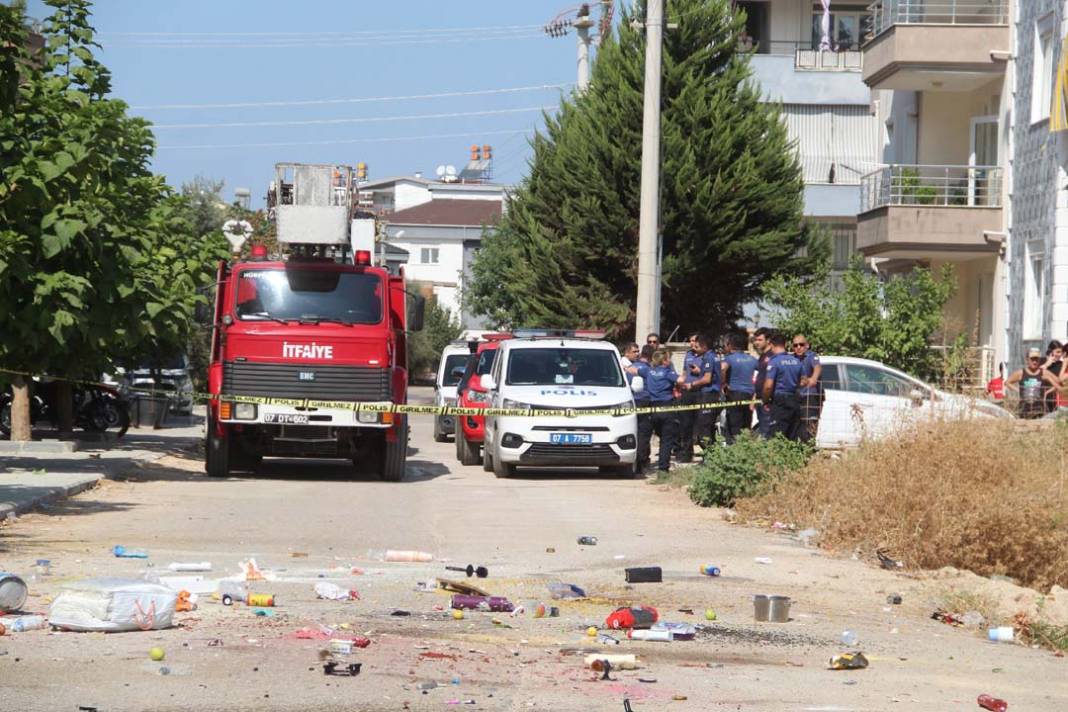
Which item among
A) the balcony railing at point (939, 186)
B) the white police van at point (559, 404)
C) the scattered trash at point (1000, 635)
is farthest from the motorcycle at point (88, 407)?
the scattered trash at point (1000, 635)

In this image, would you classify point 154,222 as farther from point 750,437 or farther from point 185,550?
point 185,550

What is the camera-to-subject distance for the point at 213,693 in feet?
23.7

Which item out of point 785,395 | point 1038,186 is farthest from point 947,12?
point 785,395

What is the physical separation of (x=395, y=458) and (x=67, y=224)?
16.8 ft

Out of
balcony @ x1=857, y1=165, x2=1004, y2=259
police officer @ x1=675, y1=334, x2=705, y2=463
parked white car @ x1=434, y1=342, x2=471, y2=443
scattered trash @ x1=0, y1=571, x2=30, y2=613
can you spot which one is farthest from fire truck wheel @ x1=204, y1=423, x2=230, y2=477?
balcony @ x1=857, y1=165, x2=1004, y2=259

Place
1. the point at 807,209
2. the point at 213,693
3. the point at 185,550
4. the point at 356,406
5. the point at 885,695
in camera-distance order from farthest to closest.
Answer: the point at 807,209, the point at 356,406, the point at 185,550, the point at 885,695, the point at 213,693

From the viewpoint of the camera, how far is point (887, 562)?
12.6m

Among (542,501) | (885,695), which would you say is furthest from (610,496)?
(885,695)

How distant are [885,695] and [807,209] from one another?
41.3 meters

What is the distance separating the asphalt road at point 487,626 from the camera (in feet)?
24.3

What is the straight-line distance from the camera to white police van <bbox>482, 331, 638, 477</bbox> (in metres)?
21.3

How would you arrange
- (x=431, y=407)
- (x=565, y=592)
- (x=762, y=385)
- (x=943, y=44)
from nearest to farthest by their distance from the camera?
(x=565, y=592)
(x=762, y=385)
(x=431, y=407)
(x=943, y=44)

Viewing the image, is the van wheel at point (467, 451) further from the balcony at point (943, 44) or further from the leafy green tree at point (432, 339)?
the leafy green tree at point (432, 339)

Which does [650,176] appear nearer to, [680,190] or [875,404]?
Result: [680,190]
